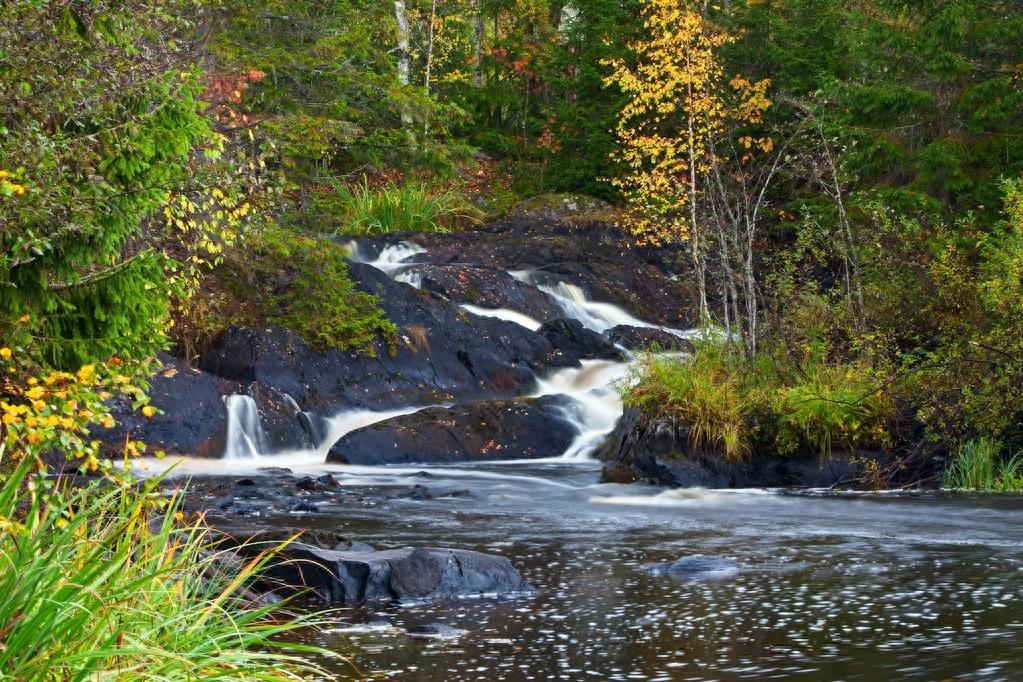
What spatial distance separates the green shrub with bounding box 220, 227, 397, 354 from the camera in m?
19.4

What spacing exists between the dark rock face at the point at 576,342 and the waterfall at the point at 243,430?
5700mm

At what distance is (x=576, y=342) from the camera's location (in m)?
21.6

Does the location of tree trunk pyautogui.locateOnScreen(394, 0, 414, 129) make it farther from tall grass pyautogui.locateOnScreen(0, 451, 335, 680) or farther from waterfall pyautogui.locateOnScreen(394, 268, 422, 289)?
tall grass pyautogui.locateOnScreen(0, 451, 335, 680)

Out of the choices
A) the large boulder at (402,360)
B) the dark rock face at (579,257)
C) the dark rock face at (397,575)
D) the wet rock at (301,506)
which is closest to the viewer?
the dark rock face at (397,575)

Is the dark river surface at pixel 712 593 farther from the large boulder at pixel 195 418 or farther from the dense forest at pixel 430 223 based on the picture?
the large boulder at pixel 195 418

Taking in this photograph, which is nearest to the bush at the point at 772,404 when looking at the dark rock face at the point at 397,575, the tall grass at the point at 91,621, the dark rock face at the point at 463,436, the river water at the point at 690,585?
the river water at the point at 690,585

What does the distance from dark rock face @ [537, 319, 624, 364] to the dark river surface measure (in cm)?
743

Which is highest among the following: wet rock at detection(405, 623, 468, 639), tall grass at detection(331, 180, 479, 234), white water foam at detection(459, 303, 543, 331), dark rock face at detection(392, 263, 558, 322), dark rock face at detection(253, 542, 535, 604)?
tall grass at detection(331, 180, 479, 234)

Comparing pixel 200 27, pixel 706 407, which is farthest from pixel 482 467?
pixel 200 27

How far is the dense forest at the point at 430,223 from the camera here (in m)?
7.18

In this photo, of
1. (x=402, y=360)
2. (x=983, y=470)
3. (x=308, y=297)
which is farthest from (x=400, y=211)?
(x=983, y=470)

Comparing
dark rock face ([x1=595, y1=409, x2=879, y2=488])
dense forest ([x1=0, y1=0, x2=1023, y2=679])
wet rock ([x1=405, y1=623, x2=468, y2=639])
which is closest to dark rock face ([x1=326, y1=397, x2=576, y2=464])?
dense forest ([x1=0, y1=0, x2=1023, y2=679])

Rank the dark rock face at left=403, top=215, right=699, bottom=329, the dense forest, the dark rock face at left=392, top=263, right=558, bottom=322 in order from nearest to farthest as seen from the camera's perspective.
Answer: the dense forest
the dark rock face at left=392, top=263, right=558, bottom=322
the dark rock face at left=403, top=215, right=699, bottom=329

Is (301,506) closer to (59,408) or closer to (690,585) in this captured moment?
(690,585)
